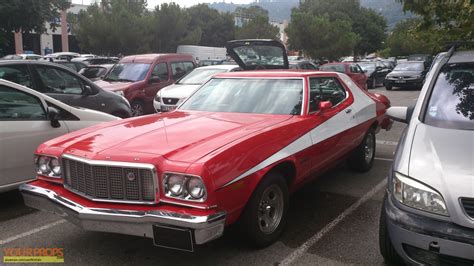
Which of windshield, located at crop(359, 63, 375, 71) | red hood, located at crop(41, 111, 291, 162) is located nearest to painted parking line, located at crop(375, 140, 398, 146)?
red hood, located at crop(41, 111, 291, 162)

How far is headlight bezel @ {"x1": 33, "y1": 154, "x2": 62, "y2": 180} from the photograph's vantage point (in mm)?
3999

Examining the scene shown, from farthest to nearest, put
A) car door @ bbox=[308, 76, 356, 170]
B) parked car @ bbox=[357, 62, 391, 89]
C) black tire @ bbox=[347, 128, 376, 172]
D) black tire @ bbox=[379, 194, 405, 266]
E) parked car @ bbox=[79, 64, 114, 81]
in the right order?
parked car @ bbox=[357, 62, 391, 89]
parked car @ bbox=[79, 64, 114, 81]
black tire @ bbox=[347, 128, 376, 172]
car door @ bbox=[308, 76, 356, 170]
black tire @ bbox=[379, 194, 405, 266]

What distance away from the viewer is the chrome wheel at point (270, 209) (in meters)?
3.95

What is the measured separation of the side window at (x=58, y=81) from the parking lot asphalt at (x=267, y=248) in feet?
7.63

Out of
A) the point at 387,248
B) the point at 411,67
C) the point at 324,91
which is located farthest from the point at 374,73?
the point at 387,248

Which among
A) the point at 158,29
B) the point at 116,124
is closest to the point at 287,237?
the point at 116,124

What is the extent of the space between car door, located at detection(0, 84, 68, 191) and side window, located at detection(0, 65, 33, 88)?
1.69m

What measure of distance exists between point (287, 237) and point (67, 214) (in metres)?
1.95

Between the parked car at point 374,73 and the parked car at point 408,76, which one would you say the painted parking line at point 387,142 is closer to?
the parked car at point 408,76

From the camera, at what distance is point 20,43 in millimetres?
38719

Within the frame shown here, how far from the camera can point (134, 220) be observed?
3336mm

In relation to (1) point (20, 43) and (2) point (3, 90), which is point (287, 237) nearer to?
(2) point (3, 90)

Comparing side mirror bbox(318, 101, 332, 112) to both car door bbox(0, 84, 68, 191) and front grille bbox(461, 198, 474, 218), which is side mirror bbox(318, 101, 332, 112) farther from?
car door bbox(0, 84, 68, 191)

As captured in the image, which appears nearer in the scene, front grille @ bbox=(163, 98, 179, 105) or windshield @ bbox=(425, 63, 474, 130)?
windshield @ bbox=(425, 63, 474, 130)
